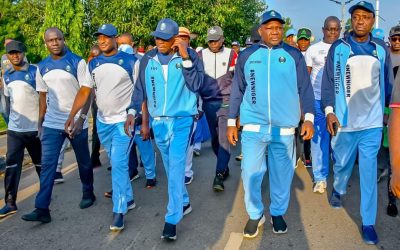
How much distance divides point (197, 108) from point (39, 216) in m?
2.11

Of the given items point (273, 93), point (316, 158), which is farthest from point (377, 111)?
point (316, 158)

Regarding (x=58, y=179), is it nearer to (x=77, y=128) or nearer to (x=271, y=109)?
(x=77, y=128)

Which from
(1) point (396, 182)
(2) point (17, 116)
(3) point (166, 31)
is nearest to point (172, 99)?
(3) point (166, 31)

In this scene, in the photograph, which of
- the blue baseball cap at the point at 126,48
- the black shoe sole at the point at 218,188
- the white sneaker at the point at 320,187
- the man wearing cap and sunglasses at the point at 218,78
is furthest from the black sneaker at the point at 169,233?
the blue baseball cap at the point at 126,48

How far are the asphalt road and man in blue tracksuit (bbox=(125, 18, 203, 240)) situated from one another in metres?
0.43

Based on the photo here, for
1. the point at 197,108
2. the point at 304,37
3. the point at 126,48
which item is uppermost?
the point at 304,37

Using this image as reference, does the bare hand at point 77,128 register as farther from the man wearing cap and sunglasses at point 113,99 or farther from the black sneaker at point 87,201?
the black sneaker at point 87,201

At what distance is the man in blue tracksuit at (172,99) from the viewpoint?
4047 millimetres

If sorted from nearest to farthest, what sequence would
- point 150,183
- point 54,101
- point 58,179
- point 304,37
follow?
point 54,101, point 150,183, point 58,179, point 304,37

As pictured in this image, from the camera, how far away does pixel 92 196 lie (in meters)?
5.31

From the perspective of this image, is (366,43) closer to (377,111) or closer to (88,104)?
(377,111)

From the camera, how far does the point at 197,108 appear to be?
445 cm

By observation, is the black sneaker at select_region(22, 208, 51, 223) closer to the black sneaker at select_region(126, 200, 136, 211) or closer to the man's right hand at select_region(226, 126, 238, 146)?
the black sneaker at select_region(126, 200, 136, 211)

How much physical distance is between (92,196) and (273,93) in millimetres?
2798
